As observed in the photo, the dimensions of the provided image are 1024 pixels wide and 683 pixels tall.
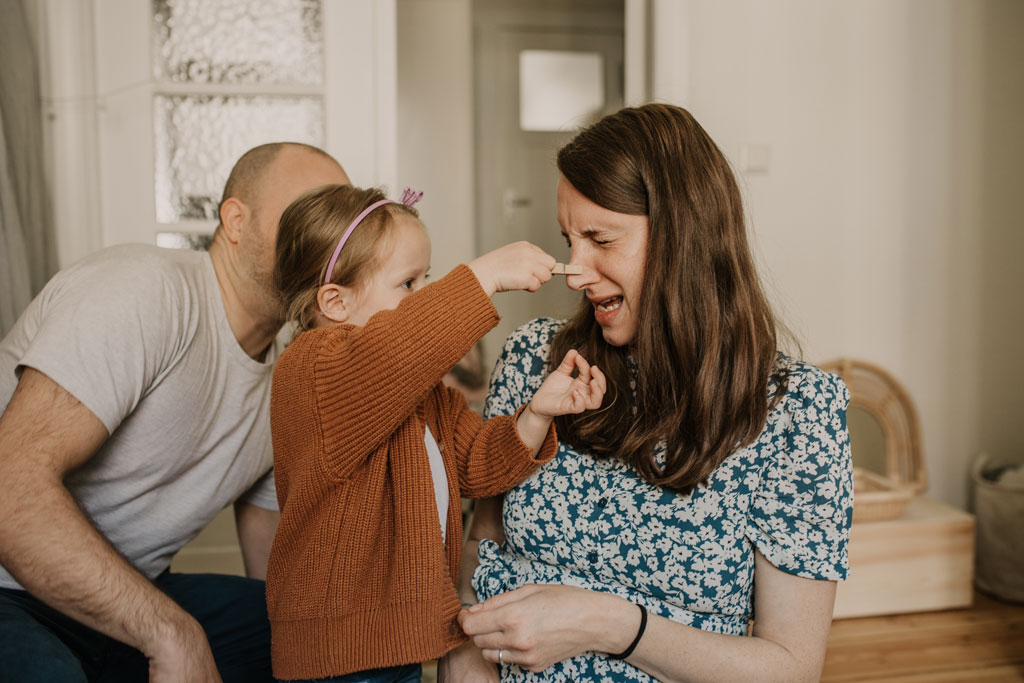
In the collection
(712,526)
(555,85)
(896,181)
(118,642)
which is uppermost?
(555,85)

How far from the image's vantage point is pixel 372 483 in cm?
115

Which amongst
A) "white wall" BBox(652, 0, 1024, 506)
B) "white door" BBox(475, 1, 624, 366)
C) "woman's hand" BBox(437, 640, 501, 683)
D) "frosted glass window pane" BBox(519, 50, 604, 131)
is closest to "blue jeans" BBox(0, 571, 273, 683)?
"woman's hand" BBox(437, 640, 501, 683)

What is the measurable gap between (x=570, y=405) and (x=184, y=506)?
2.80ft

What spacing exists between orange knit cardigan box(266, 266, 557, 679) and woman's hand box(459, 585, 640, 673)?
0.09 metres

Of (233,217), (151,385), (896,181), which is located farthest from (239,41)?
(896,181)

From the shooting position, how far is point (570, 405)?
3.73 ft

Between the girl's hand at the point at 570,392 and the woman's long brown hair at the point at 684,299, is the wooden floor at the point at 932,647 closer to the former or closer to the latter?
the woman's long brown hair at the point at 684,299

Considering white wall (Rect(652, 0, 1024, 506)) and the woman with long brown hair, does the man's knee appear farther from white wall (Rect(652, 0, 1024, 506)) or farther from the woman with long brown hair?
white wall (Rect(652, 0, 1024, 506))

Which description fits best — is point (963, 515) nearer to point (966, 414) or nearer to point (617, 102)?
point (966, 414)

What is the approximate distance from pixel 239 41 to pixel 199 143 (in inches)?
12.6

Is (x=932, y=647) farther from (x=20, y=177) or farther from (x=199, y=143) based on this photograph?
(x=20, y=177)

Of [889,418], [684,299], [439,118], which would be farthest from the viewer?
[439,118]

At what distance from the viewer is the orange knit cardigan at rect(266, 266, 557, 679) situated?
1.05 m

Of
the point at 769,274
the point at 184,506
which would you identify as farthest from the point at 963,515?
the point at 184,506
